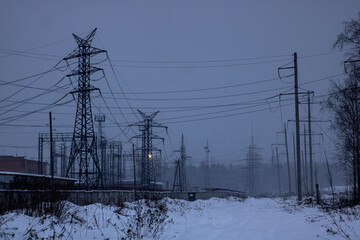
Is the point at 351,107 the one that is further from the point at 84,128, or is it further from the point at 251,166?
the point at 251,166

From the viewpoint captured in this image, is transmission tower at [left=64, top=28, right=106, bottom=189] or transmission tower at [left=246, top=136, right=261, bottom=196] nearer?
transmission tower at [left=64, top=28, right=106, bottom=189]

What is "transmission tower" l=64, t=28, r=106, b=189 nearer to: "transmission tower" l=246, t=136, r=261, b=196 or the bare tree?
the bare tree

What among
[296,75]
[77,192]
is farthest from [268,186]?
[77,192]

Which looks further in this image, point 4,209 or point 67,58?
point 67,58

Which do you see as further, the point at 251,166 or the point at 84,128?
the point at 251,166

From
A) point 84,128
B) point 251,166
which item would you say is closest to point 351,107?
point 84,128

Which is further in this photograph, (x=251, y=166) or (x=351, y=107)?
(x=251, y=166)

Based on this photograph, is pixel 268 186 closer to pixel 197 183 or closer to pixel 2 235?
pixel 197 183

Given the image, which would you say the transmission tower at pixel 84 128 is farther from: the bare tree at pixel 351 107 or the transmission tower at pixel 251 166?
the transmission tower at pixel 251 166

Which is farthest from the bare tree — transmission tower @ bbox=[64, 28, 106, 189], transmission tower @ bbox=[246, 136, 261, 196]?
transmission tower @ bbox=[246, 136, 261, 196]

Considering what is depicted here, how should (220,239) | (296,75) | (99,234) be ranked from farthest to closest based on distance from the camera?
1. (296,75)
2. (220,239)
3. (99,234)

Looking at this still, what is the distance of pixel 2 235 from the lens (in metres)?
6.92

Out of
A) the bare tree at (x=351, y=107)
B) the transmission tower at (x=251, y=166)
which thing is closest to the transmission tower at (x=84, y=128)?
→ the bare tree at (x=351, y=107)

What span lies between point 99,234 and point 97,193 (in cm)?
1322
